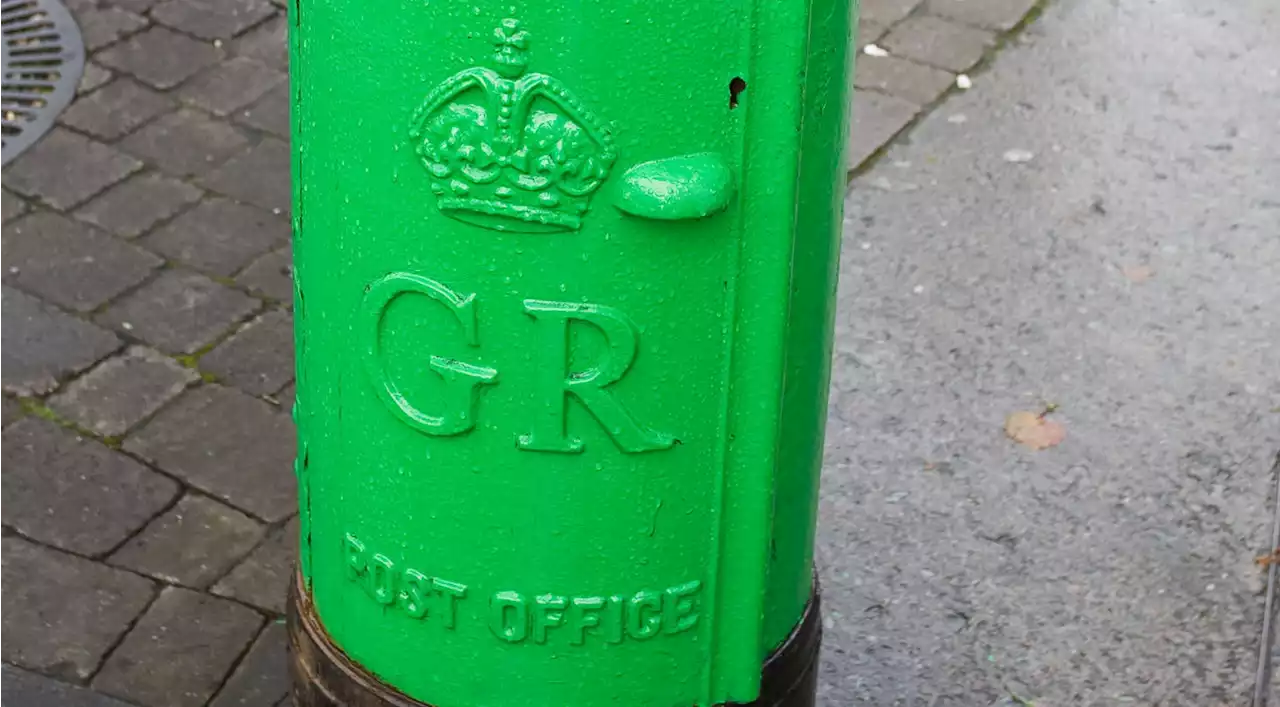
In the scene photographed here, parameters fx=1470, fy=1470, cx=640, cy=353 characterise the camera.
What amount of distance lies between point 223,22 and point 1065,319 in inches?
112

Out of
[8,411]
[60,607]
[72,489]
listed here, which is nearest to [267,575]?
[60,607]

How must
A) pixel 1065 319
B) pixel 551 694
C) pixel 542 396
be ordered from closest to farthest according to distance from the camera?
pixel 542 396 < pixel 551 694 < pixel 1065 319

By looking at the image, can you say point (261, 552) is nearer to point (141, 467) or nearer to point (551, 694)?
point (141, 467)

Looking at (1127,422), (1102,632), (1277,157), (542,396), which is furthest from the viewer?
(1277,157)

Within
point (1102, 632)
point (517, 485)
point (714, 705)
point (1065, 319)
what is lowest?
point (1102, 632)

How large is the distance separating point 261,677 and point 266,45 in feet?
8.25

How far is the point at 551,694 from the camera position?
5.80 feet

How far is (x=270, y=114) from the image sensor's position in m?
4.36

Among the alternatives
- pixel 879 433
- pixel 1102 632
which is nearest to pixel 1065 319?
pixel 879 433

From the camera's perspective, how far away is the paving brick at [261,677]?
274 cm

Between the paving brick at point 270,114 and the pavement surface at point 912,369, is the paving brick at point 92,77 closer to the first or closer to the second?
the pavement surface at point 912,369

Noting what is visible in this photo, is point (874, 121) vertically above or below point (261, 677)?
above

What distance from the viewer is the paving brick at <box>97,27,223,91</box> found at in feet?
14.8

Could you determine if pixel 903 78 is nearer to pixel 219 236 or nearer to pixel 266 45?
pixel 266 45
